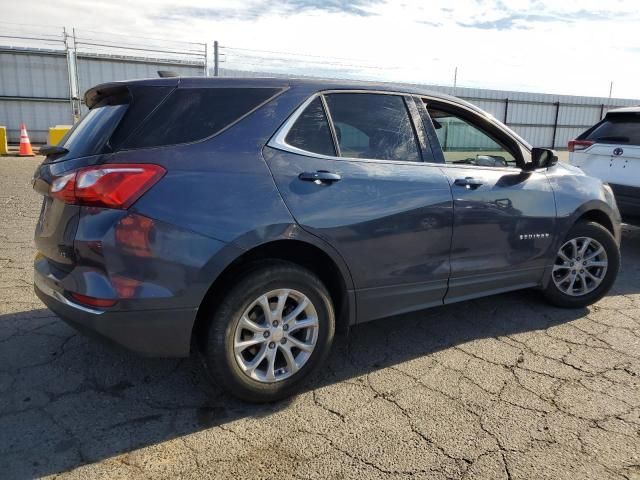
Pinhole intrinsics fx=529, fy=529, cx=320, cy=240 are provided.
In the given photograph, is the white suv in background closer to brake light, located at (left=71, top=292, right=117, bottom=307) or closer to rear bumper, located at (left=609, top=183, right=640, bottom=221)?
rear bumper, located at (left=609, top=183, right=640, bottom=221)

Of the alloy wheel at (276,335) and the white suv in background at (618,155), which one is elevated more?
the white suv in background at (618,155)

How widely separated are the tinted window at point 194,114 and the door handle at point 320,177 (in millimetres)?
453

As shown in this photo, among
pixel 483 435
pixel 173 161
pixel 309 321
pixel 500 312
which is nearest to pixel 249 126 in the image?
pixel 173 161

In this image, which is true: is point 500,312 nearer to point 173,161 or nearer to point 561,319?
point 561,319

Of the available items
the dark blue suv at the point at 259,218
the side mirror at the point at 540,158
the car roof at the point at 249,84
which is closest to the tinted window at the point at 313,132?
the dark blue suv at the point at 259,218

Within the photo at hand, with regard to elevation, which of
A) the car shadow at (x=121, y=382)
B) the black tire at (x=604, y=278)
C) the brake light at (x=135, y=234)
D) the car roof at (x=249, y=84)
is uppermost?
the car roof at (x=249, y=84)

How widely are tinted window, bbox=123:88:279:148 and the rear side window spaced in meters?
4.89

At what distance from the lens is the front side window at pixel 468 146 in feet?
11.6

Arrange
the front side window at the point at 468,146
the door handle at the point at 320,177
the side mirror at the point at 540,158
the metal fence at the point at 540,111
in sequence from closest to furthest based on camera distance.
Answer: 1. the door handle at the point at 320,177
2. the front side window at the point at 468,146
3. the side mirror at the point at 540,158
4. the metal fence at the point at 540,111

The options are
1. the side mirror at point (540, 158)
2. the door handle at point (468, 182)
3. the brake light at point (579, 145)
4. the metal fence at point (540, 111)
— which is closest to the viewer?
the door handle at point (468, 182)

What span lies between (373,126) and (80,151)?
1.65 meters

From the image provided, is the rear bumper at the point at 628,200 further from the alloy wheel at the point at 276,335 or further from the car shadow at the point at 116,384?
the alloy wheel at the point at 276,335

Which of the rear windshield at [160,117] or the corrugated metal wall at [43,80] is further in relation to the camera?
the corrugated metal wall at [43,80]

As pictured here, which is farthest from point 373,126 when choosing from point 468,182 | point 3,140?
point 3,140
